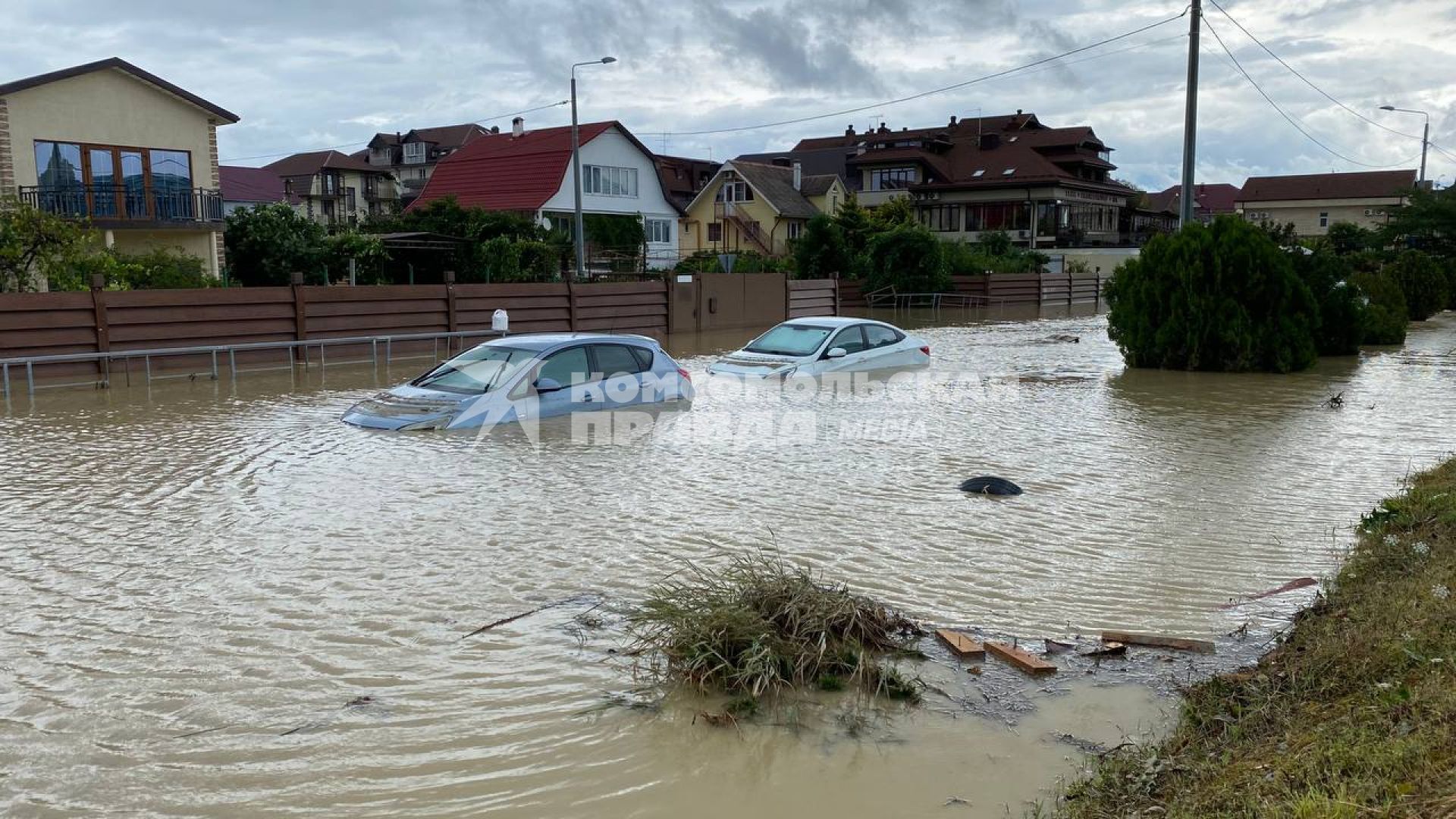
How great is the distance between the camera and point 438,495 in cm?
997

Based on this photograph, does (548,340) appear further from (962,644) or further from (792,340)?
(962,644)

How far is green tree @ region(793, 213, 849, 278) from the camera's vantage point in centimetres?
4750

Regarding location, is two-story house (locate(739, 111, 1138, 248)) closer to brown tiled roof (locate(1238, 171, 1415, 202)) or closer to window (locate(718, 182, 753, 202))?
window (locate(718, 182, 753, 202))

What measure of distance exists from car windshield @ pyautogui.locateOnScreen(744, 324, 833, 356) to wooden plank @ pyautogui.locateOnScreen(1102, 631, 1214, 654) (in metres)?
12.9

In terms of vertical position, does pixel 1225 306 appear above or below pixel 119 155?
below

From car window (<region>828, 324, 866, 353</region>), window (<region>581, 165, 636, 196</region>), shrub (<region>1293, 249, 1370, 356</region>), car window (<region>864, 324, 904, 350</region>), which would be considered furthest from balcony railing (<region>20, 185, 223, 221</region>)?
shrub (<region>1293, 249, 1370, 356</region>)

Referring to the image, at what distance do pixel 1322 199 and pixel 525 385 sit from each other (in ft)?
327

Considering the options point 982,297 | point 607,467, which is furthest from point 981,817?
point 982,297

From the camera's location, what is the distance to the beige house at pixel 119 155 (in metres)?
30.7

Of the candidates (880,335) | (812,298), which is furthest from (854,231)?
(880,335)

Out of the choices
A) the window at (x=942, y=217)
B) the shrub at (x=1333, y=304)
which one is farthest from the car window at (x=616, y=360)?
the window at (x=942, y=217)

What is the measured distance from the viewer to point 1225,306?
21.5 metres

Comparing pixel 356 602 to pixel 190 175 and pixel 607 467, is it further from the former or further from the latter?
pixel 190 175

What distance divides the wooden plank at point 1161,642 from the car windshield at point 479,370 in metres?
9.03
